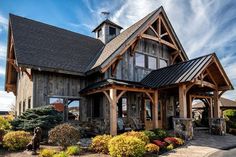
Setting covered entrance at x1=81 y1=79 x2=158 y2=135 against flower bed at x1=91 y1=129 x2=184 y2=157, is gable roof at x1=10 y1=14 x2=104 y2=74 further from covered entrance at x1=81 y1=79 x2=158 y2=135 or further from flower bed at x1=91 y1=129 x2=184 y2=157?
flower bed at x1=91 y1=129 x2=184 y2=157

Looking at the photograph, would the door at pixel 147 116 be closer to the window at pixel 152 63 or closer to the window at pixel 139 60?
the window at pixel 139 60

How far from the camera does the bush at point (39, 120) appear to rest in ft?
37.8

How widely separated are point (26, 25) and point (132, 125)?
1060 centimetres

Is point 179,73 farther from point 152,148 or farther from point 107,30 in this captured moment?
point 107,30

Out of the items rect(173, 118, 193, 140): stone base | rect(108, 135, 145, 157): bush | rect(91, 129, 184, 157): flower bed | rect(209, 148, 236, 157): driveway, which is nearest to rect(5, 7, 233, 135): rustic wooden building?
rect(173, 118, 193, 140): stone base

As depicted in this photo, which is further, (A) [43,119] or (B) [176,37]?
(B) [176,37]

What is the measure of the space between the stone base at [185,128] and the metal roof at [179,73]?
2229 mm

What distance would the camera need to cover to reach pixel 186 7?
1395 cm

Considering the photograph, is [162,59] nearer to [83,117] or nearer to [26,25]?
[83,117]

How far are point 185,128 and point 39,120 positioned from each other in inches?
310

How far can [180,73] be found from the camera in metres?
14.2

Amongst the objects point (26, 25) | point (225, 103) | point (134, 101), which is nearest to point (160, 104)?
point (134, 101)

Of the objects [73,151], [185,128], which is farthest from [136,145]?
[185,128]

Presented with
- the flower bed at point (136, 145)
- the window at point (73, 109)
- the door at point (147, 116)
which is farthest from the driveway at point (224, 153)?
the window at point (73, 109)
